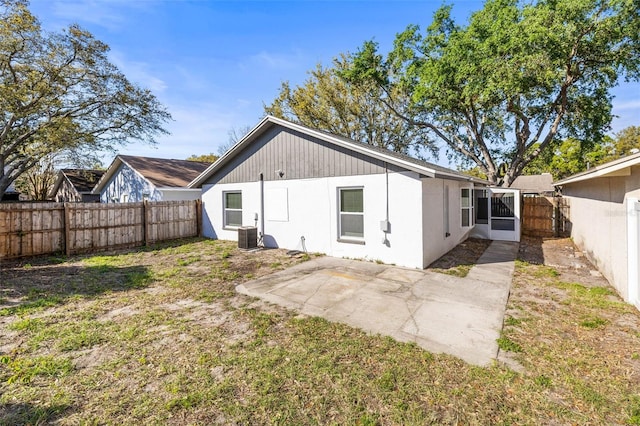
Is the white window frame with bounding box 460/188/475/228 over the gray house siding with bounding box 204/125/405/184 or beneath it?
beneath

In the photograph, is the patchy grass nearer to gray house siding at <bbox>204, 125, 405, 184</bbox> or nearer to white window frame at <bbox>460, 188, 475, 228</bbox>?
gray house siding at <bbox>204, 125, 405, 184</bbox>

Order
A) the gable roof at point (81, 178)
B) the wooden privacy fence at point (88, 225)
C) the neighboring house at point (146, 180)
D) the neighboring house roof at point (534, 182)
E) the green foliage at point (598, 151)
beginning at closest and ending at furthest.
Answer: the wooden privacy fence at point (88, 225), the neighboring house at point (146, 180), the gable roof at point (81, 178), the neighboring house roof at point (534, 182), the green foliage at point (598, 151)

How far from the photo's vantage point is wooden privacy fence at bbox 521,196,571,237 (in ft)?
46.3

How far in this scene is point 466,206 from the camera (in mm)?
11492

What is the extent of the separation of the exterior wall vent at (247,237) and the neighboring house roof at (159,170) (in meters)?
7.46

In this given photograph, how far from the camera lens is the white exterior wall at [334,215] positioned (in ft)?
25.1

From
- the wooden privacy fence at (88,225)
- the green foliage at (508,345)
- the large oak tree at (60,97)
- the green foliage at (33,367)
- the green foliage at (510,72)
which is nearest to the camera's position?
the green foliage at (33,367)

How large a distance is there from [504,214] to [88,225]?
641 inches

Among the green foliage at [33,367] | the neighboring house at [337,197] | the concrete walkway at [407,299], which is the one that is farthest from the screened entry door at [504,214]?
the green foliage at [33,367]

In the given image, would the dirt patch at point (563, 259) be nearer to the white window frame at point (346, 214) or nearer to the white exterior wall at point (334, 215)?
the white exterior wall at point (334, 215)

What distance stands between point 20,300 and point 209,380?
512cm

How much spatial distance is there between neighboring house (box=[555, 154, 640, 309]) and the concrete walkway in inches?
74.2

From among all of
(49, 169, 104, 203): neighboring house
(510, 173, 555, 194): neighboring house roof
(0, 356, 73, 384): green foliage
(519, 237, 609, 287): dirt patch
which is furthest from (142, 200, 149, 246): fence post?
(510, 173, 555, 194): neighboring house roof

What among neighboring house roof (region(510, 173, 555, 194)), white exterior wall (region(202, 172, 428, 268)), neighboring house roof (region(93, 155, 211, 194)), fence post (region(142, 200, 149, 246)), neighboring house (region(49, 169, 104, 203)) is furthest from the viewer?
neighboring house roof (region(510, 173, 555, 194))
